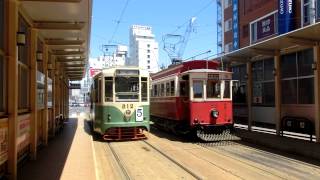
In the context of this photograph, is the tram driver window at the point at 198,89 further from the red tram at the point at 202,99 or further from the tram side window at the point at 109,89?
the tram side window at the point at 109,89

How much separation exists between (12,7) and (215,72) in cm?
1173

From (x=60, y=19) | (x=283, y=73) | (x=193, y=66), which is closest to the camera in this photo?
(x=60, y=19)

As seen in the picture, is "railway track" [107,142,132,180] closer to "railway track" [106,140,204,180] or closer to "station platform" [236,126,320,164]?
"railway track" [106,140,204,180]

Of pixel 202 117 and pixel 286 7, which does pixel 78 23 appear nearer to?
pixel 202 117

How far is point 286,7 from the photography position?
30.5 m

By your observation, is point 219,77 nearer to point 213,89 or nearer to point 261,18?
point 213,89

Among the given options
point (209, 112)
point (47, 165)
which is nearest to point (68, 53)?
point (209, 112)

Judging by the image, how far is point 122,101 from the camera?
19.2 metres

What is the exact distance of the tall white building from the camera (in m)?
59.3

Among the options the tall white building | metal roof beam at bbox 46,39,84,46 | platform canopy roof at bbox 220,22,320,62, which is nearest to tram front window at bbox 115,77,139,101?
metal roof beam at bbox 46,39,84,46

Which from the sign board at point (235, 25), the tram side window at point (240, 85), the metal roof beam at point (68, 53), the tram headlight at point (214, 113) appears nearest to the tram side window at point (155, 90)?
the tram side window at point (240, 85)

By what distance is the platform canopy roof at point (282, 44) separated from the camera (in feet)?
50.1

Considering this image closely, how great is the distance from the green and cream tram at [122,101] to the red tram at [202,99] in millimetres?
1604

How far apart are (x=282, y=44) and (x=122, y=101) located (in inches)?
262
